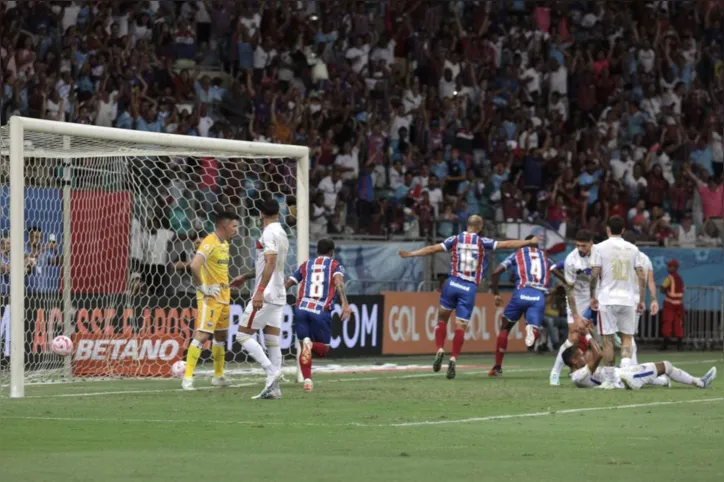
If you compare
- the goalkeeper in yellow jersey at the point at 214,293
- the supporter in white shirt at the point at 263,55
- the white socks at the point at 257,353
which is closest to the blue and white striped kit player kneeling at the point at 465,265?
the goalkeeper in yellow jersey at the point at 214,293

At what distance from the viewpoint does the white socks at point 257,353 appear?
15477 mm

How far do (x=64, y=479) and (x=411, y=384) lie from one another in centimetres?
1008

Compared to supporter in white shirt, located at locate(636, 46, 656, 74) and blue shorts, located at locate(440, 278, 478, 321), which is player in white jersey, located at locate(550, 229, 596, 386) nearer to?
blue shorts, located at locate(440, 278, 478, 321)

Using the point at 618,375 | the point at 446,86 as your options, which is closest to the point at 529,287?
the point at 618,375

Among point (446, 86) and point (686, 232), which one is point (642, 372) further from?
point (446, 86)

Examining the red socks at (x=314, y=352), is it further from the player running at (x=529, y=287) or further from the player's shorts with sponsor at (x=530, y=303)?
the player's shorts with sponsor at (x=530, y=303)

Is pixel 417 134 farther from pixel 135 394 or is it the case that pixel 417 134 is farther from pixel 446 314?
pixel 135 394

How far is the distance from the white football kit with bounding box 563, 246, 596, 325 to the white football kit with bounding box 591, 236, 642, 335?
1.83 metres

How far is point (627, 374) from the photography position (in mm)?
16906

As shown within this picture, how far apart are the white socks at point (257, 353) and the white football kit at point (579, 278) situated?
16.8 ft

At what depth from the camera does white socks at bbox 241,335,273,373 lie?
15477 millimetres

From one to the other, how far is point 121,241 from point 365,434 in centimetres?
1045

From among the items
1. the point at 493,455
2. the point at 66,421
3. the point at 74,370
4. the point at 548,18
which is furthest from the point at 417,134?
the point at 493,455

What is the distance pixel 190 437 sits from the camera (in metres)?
10.9
